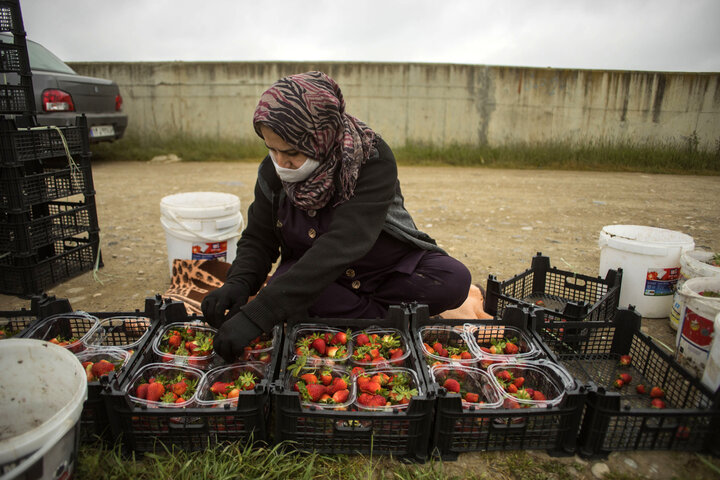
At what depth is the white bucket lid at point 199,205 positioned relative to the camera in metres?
3.07

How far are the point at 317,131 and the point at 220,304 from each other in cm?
83

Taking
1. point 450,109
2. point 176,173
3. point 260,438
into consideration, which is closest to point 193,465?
point 260,438

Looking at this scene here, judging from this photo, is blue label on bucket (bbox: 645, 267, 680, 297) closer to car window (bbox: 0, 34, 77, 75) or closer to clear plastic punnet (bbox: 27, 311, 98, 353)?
clear plastic punnet (bbox: 27, 311, 98, 353)

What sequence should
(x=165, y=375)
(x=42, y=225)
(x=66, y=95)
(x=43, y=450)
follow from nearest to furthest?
(x=43, y=450)
(x=165, y=375)
(x=42, y=225)
(x=66, y=95)

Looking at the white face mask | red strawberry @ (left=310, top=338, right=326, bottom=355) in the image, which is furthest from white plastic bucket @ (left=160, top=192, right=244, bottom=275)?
red strawberry @ (left=310, top=338, right=326, bottom=355)

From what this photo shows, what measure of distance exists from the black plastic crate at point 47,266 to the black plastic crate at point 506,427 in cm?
287

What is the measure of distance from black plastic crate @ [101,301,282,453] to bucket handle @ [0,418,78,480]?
0.25 meters

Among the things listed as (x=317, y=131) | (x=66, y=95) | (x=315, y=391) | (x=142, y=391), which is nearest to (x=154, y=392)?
Answer: (x=142, y=391)

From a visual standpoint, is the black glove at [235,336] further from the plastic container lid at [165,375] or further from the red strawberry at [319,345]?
the red strawberry at [319,345]

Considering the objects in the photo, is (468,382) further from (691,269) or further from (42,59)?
(42,59)

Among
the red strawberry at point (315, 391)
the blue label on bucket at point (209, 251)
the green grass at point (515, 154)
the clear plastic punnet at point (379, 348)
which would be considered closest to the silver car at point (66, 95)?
the green grass at point (515, 154)

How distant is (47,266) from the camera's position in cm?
329

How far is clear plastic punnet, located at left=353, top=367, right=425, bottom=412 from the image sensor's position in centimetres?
164

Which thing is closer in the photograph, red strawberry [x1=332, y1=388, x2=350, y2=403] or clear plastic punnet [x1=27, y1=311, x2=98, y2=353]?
red strawberry [x1=332, y1=388, x2=350, y2=403]
